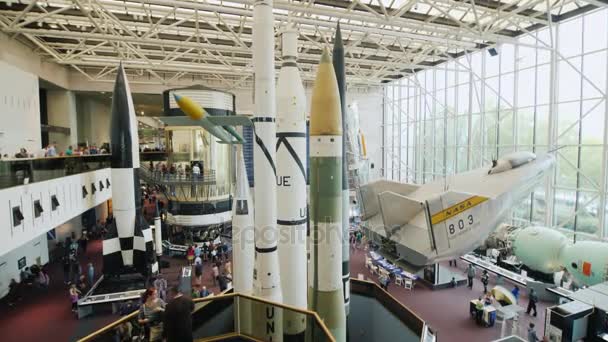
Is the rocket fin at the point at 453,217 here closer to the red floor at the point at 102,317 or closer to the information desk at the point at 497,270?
the red floor at the point at 102,317

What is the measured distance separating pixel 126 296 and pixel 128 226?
2.49 metres

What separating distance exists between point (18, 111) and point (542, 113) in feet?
79.3

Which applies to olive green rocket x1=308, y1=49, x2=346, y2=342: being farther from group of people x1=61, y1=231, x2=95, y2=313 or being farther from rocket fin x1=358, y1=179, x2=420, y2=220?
group of people x1=61, y1=231, x2=95, y2=313

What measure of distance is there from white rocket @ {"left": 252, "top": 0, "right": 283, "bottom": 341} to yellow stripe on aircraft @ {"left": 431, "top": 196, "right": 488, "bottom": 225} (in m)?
3.48

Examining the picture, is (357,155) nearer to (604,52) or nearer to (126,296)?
(604,52)

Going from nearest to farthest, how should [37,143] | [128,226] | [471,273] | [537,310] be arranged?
[537,310], [128,226], [471,273], [37,143]

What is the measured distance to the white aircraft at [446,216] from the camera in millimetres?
7188

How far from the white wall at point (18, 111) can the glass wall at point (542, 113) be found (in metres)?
20.9

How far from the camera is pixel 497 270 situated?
14.3m

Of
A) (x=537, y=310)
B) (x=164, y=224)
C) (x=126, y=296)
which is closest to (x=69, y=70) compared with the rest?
(x=164, y=224)

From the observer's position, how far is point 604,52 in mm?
13195

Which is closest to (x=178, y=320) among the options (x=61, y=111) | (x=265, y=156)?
(x=265, y=156)

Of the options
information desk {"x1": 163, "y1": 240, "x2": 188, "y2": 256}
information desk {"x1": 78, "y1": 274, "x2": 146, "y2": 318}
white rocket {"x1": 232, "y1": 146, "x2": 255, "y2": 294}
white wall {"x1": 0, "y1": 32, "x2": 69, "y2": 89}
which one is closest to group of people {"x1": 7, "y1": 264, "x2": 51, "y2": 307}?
information desk {"x1": 78, "y1": 274, "x2": 146, "y2": 318}

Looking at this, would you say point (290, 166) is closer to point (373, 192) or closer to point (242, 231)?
point (242, 231)
